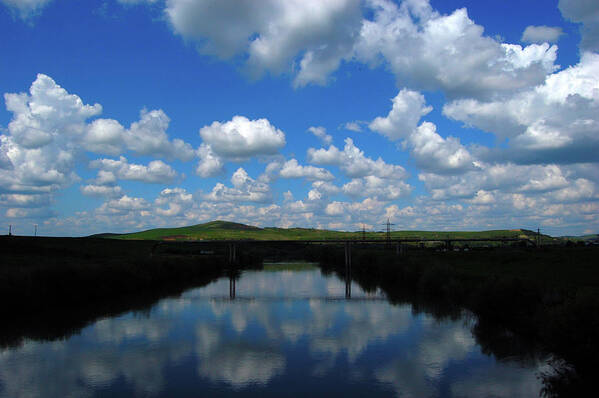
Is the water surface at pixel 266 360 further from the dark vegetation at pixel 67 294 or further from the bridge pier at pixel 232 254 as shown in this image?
the bridge pier at pixel 232 254

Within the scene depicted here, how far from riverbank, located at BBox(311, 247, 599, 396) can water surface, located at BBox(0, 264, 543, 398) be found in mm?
1210

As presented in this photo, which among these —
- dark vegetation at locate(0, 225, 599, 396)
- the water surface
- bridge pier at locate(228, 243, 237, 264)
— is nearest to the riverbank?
dark vegetation at locate(0, 225, 599, 396)

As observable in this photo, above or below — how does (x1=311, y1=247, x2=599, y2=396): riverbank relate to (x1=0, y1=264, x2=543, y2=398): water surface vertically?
above

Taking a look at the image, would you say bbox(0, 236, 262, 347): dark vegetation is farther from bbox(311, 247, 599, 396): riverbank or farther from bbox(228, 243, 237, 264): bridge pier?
bbox(228, 243, 237, 264): bridge pier

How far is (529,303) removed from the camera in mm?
24531

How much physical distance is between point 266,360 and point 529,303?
14126mm

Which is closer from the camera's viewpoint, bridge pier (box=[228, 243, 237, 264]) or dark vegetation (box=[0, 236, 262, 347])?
dark vegetation (box=[0, 236, 262, 347])

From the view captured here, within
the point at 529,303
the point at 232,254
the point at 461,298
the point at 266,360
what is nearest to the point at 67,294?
the point at 266,360

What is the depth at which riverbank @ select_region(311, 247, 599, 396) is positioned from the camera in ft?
51.6

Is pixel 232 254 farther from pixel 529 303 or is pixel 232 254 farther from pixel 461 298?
pixel 529 303

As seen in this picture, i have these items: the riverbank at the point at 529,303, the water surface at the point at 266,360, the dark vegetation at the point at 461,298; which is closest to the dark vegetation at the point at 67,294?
the dark vegetation at the point at 461,298

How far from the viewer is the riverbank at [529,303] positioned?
1573 centimetres

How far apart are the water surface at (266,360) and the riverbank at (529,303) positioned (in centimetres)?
121

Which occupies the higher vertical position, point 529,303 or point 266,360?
point 529,303
